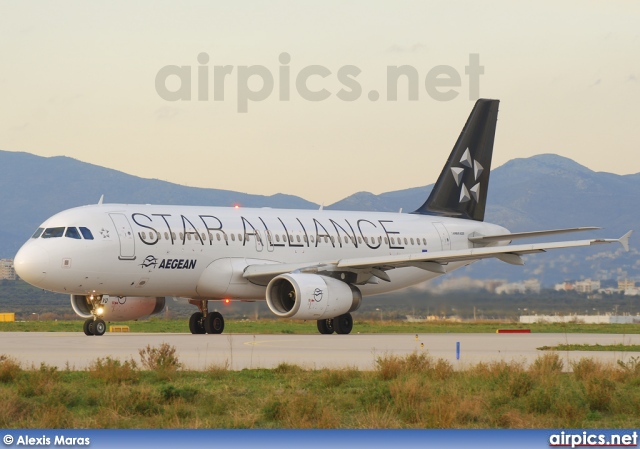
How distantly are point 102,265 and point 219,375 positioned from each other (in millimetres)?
15830

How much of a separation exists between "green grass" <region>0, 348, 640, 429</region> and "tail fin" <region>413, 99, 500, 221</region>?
88.9 ft

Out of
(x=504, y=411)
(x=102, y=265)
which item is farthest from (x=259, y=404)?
(x=102, y=265)

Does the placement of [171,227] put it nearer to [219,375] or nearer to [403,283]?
[403,283]

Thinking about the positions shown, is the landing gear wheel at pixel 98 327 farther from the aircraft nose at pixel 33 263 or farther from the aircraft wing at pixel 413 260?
the aircraft wing at pixel 413 260

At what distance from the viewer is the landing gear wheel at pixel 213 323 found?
39750 mm

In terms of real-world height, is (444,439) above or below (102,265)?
below

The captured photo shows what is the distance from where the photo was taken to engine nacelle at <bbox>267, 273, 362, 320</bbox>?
36250 mm

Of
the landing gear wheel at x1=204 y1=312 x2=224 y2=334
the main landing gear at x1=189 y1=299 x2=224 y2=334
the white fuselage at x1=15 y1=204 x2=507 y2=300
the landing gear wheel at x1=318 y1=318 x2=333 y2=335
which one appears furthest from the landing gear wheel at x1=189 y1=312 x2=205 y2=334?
the landing gear wheel at x1=318 y1=318 x2=333 y2=335

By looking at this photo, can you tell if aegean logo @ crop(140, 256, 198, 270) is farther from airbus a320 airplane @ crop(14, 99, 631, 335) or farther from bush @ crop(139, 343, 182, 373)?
bush @ crop(139, 343, 182, 373)

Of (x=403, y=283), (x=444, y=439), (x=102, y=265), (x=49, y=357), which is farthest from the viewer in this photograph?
(x=403, y=283)

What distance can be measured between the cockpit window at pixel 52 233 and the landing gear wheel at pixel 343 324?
954 cm

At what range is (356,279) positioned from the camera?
129 feet

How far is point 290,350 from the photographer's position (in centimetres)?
2898

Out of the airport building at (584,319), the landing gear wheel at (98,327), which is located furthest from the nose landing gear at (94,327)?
the airport building at (584,319)
